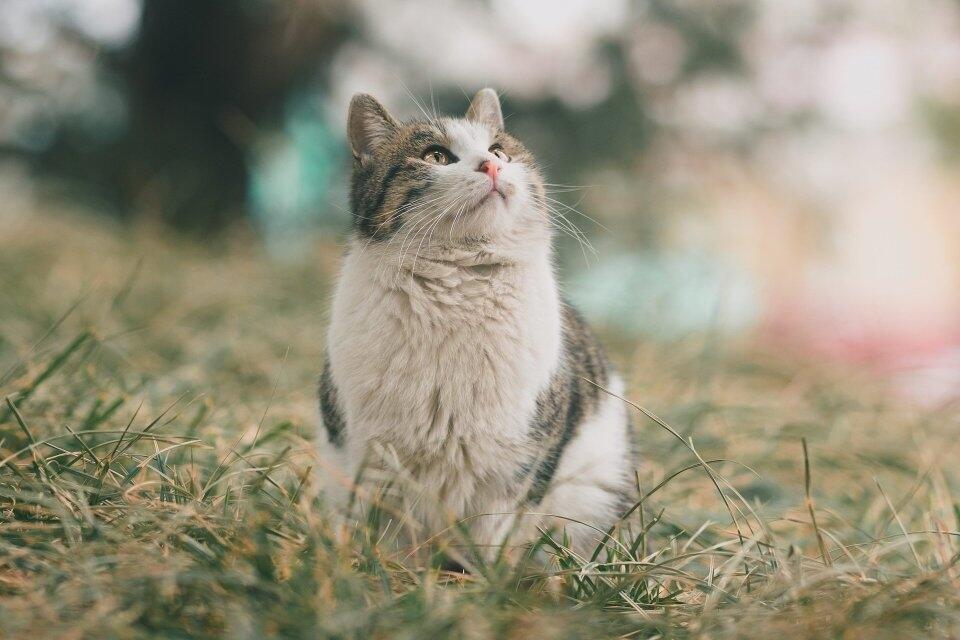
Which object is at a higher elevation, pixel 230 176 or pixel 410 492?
pixel 230 176

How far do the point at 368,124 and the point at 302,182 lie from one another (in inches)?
117

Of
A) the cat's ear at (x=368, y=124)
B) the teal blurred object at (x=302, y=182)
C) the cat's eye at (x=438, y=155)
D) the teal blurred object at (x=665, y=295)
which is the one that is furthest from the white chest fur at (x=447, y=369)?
the teal blurred object at (x=302, y=182)

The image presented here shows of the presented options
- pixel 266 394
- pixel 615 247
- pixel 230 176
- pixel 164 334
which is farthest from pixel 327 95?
pixel 266 394

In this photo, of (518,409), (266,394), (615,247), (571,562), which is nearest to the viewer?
(571,562)

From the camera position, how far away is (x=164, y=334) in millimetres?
2801

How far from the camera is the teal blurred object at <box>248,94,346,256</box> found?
181 inches

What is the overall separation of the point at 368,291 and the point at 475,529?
52cm

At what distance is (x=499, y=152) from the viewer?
5.93 ft

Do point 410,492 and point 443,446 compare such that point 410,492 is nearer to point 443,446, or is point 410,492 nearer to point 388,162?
point 443,446

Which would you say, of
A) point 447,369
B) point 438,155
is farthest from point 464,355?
point 438,155

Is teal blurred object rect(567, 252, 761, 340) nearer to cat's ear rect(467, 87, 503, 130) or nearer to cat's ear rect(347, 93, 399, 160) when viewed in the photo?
cat's ear rect(467, 87, 503, 130)

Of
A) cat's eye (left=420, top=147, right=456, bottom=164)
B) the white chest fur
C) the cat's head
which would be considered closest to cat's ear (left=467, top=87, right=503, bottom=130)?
the cat's head

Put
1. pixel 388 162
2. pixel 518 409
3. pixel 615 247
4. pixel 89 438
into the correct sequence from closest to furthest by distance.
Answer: pixel 518 409, pixel 89 438, pixel 388 162, pixel 615 247

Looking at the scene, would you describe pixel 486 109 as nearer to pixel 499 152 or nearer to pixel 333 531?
pixel 499 152
